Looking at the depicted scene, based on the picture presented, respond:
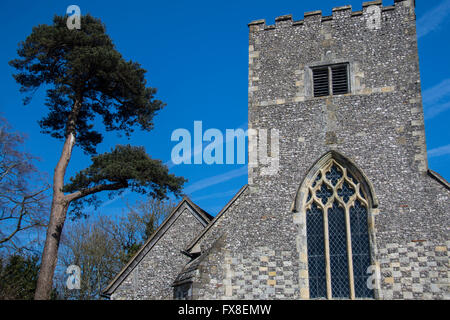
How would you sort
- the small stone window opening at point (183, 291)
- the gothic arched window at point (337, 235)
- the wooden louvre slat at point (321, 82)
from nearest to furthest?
1. the small stone window opening at point (183, 291)
2. the gothic arched window at point (337, 235)
3. the wooden louvre slat at point (321, 82)

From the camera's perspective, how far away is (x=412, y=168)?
12.0 metres

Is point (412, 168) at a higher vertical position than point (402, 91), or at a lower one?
lower

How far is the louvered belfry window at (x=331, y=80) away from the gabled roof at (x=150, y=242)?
502 centimetres

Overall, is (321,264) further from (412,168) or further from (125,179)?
(125,179)

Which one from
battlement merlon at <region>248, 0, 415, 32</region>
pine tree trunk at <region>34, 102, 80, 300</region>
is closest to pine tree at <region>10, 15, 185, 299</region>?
pine tree trunk at <region>34, 102, 80, 300</region>

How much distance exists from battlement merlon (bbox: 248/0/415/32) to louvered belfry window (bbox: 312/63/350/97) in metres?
1.56

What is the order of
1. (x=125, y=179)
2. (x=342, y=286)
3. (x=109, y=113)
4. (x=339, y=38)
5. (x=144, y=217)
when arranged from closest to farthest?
(x=342, y=286) → (x=339, y=38) → (x=125, y=179) → (x=109, y=113) → (x=144, y=217)

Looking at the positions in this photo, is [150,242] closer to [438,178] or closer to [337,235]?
[337,235]

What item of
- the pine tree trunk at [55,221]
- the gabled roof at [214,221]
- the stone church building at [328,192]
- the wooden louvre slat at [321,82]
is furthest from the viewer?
the pine tree trunk at [55,221]

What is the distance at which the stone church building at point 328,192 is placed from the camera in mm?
11531

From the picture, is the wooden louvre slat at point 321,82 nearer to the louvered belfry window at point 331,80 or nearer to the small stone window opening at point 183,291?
the louvered belfry window at point 331,80

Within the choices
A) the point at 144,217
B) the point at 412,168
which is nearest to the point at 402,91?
the point at 412,168

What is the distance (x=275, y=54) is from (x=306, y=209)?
4820 millimetres

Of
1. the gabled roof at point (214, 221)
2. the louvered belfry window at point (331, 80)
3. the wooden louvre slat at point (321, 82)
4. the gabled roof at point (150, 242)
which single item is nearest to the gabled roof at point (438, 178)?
the louvered belfry window at point (331, 80)
